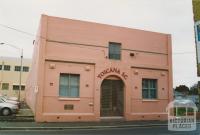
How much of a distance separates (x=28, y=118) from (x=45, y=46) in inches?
216

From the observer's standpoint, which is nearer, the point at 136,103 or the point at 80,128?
the point at 80,128

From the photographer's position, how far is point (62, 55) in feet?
73.2

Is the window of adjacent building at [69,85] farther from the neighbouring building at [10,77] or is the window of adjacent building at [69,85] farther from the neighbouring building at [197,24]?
the neighbouring building at [10,77]

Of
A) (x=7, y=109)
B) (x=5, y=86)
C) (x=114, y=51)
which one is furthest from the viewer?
(x=5, y=86)

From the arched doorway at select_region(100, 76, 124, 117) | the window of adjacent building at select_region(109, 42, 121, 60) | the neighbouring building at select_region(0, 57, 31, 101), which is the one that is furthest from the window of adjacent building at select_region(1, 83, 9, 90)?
the window of adjacent building at select_region(109, 42, 121, 60)

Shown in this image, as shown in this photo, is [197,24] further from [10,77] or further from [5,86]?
[10,77]

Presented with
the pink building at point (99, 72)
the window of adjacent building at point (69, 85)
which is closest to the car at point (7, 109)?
the pink building at point (99, 72)

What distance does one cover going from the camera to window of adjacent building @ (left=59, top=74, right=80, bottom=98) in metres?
22.3

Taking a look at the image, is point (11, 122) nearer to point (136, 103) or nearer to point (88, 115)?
point (88, 115)

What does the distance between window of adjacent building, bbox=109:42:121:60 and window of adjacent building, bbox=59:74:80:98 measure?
3568 mm

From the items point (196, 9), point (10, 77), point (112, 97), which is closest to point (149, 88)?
point (112, 97)

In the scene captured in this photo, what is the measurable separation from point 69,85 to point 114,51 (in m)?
4.92

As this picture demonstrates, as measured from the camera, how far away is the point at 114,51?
964 inches

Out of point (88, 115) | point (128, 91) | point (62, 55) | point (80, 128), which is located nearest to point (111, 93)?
point (128, 91)
